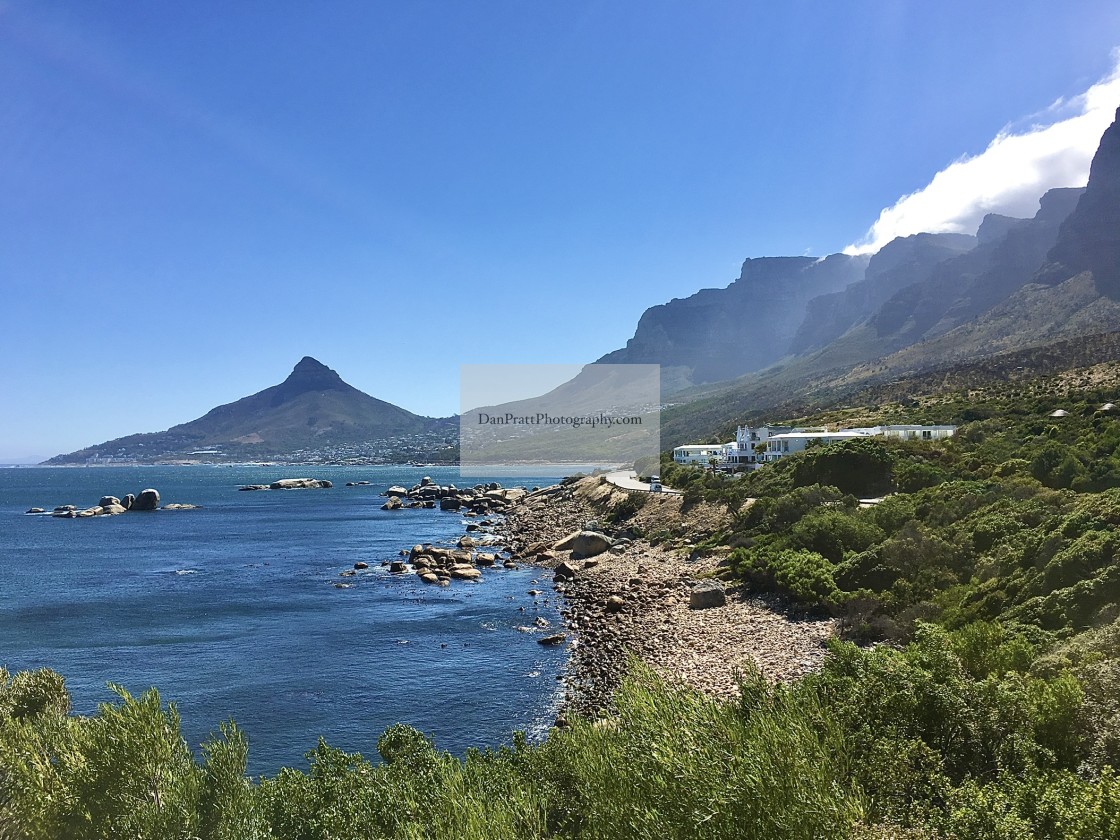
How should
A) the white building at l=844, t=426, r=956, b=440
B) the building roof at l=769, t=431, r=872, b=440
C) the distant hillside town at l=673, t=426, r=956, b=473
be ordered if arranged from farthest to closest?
the building roof at l=769, t=431, r=872, b=440 → the distant hillside town at l=673, t=426, r=956, b=473 → the white building at l=844, t=426, r=956, b=440

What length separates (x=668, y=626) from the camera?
29.8m

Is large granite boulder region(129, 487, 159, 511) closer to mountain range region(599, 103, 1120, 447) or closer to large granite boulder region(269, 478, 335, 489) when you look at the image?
large granite boulder region(269, 478, 335, 489)

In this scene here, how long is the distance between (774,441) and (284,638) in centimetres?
4880

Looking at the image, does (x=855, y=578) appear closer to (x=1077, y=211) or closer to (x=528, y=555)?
(x=528, y=555)

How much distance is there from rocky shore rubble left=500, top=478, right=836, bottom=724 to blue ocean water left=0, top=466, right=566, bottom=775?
5.97 feet

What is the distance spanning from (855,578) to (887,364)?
124 m

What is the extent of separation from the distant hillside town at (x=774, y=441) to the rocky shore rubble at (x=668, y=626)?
21328mm

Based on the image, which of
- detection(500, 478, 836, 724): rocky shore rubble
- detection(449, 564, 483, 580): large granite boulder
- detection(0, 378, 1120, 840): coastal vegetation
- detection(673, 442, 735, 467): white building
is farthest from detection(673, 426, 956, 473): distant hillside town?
detection(0, 378, 1120, 840): coastal vegetation

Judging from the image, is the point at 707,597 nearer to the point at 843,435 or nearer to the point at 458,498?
the point at 843,435

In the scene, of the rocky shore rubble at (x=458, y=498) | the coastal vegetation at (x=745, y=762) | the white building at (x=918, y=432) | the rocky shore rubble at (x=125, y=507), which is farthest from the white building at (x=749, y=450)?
the rocky shore rubble at (x=125, y=507)

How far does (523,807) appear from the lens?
10.1 metres

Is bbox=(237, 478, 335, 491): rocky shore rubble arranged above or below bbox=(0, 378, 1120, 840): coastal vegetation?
below

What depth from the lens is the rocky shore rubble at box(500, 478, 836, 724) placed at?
915 inches

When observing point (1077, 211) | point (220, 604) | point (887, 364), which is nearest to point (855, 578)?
point (220, 604)
